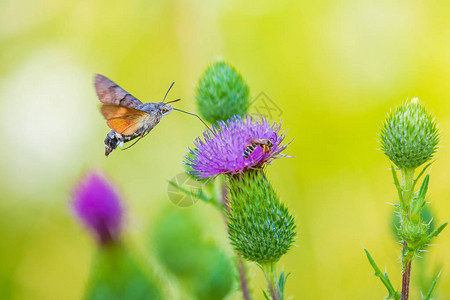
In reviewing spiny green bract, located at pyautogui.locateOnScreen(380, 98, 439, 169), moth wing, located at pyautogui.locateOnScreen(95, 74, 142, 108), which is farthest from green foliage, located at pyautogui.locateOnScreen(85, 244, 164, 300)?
spiny green bract, located at pyautogui.locateOnScreen(380, 98, 439, 169)

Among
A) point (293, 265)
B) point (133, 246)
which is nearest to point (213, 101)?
point (133, 246)

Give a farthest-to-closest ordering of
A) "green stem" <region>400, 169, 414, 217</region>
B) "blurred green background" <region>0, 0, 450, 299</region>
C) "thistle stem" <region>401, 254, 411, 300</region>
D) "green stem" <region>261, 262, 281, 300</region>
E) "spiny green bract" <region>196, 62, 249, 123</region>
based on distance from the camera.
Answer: "blurred green background" <region>0, 0, 450, 299</region> → "spiny green bract" <region>196, 62, 249, 123</region> → "green stem" <region>261, 262, 281, 300</region> → "green stem" <region>400, 169, 414, 217</region> → "thistle stem" <region>401, 254, 411, 300</region>

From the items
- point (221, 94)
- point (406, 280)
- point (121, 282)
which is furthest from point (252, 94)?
point (406, 280)

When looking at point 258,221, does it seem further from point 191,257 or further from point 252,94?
point 252,94

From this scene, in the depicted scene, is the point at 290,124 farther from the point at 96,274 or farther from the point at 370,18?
the point at 96,274

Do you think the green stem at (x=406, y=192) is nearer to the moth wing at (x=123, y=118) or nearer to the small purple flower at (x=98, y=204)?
the moth wing at (x=123, y=118)

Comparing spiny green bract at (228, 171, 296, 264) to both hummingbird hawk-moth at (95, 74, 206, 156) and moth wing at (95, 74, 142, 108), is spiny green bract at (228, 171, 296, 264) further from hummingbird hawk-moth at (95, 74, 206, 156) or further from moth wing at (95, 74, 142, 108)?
moth wing at (95, 74, 142, 108)
